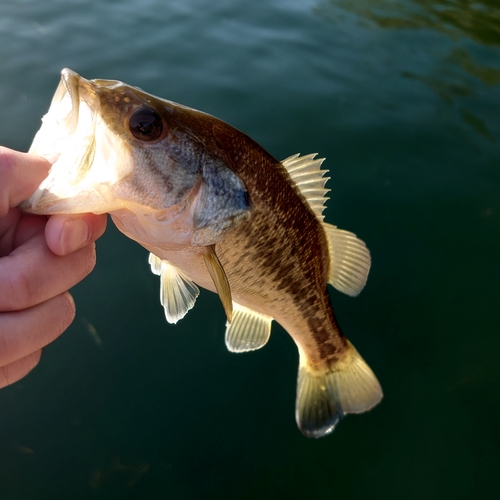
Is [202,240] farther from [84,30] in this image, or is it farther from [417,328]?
[84,30]

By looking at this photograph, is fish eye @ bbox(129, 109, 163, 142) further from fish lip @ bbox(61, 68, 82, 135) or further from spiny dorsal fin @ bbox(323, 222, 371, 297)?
spiny dorsal fin @ bbox(323, 222, 371, 297)

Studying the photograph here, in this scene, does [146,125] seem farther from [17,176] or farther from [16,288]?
[16,288]

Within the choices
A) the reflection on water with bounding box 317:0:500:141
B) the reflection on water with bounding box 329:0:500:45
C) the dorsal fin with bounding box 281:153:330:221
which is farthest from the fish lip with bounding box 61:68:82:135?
the reflection on water with bounding box 329:0:500:45

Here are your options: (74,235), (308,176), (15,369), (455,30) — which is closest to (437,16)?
(455,30)

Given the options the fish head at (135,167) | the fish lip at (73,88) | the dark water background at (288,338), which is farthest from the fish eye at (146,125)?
the dark water background at (288,338)

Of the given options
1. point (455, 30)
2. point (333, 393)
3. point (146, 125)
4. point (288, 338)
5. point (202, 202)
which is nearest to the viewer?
point (146, 125)

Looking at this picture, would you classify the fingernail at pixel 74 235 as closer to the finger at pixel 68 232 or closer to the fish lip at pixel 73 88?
the finger at pixel 68 232
